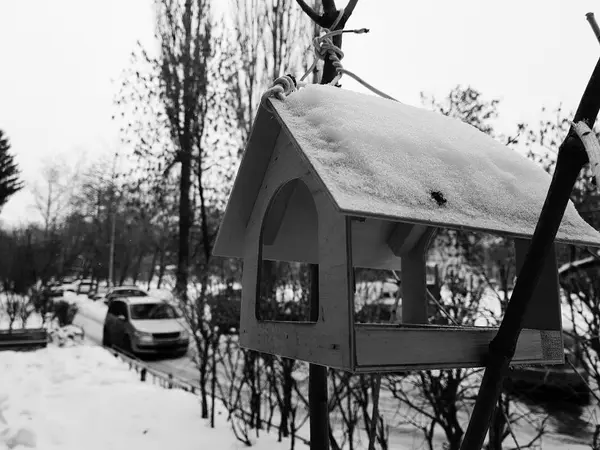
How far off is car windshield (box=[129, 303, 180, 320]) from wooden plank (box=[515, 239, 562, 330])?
1113 centimetres

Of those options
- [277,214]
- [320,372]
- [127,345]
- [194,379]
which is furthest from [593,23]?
[127,345]

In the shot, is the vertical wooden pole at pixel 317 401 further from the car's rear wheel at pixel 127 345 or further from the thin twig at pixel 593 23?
the car's rear wheel at pixel 127 345

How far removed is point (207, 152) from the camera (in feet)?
41.5

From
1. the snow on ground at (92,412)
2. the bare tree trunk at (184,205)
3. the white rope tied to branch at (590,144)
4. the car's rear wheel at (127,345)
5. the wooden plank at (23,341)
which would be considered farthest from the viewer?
the bare tree trunk at (184,205)

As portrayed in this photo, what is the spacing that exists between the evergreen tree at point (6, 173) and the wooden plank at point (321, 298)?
2968 cm

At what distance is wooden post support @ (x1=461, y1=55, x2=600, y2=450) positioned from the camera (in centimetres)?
82

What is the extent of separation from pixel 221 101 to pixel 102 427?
8.86 m

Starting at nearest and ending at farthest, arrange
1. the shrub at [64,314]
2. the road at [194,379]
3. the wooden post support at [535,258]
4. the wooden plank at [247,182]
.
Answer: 1. the wooden post support at [535,258]
2. the wooden plank at [247,182]
3. the road at [194,379]
4. the shrub at [64,314]

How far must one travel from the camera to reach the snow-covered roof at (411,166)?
0.95m

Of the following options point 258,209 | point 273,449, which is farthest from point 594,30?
point 273,449

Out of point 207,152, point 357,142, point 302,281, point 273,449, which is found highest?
point 207,152

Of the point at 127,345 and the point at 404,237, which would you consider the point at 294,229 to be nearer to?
the point at 404,237

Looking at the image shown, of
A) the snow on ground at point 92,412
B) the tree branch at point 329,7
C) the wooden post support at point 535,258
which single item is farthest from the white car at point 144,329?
the wooden post support at point 535,258

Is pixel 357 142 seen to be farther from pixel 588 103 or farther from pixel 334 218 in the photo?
pixel 588 103
